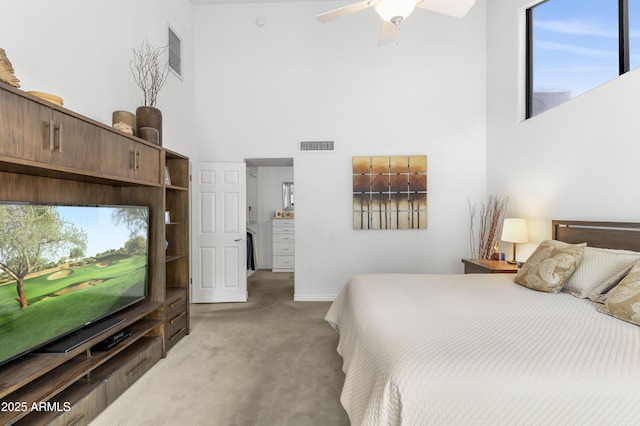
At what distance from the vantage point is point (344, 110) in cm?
409

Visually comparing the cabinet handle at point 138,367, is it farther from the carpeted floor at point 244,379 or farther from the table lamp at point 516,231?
the table lamp at point 516,231

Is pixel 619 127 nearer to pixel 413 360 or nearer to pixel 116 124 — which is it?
pixel 413 360

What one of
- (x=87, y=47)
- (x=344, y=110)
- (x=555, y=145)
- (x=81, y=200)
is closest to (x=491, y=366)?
(x=81, y=200)

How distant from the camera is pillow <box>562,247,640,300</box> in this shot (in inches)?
73.9

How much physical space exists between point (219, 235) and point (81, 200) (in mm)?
2097

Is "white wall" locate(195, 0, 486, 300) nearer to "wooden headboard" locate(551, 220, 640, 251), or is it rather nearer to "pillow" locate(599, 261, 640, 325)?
"wooden headboard" locate(551, 220, 640, 251)

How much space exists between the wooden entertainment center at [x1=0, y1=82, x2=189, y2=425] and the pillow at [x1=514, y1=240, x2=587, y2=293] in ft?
9.58

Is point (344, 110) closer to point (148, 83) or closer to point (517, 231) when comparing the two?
point (148, 83)

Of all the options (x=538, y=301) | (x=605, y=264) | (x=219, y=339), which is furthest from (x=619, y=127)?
(x=219, y=339)

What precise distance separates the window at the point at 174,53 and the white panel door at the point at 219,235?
1288 millimetres

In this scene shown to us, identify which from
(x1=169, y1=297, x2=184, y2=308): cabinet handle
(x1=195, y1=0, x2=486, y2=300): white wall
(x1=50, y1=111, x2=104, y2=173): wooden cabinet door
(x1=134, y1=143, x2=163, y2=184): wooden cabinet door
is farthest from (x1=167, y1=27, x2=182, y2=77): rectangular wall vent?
(x1=169, y1=297, x2=184, y2=308): cabinet handle

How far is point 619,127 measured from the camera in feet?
7.50

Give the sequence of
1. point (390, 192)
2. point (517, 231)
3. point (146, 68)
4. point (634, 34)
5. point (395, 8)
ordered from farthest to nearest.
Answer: point (390, 192), point (517, 231), point (146, 68), point (634, 34), point (395, 8)

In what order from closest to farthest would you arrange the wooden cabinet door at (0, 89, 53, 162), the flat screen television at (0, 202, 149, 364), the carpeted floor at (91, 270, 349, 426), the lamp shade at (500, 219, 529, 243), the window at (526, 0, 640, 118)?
1. the wooden cabinet door at (0, 89, 53, 162)
2. the flat screen television at (0, 202, 149, 364)
3. the carpeted floor at (91, 270, 349, 426)
4. the window at (526, 0, 640, 118)
5. the lamp shade at (500, 219, 529, 243)
